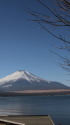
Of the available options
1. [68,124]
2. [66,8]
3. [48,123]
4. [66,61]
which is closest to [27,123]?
[48,123]

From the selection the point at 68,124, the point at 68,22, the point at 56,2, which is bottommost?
the point at 68,22

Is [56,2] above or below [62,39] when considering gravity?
above

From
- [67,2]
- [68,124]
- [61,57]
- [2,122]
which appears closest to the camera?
[67,2]

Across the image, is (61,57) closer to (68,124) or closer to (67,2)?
(67,2)

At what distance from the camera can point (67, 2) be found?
5.13m

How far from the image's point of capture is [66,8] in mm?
5262

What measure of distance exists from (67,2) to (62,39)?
0.77 m

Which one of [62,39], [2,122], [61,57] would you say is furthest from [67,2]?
[2,122]

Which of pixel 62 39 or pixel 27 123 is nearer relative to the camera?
pixel 62 39

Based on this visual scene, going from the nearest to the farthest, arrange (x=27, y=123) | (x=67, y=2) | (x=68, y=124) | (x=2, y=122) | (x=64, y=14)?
(x=67, y=2)
(x=64, y=14)
(x=2, y=122)
(x=27, y=123)
(x=68, y=124)

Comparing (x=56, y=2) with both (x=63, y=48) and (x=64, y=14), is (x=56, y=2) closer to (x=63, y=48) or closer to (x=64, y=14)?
(x=64, y=14)

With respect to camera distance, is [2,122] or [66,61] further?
[2,122]

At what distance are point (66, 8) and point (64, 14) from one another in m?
0.22

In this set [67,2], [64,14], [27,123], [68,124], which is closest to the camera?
[67,2]
